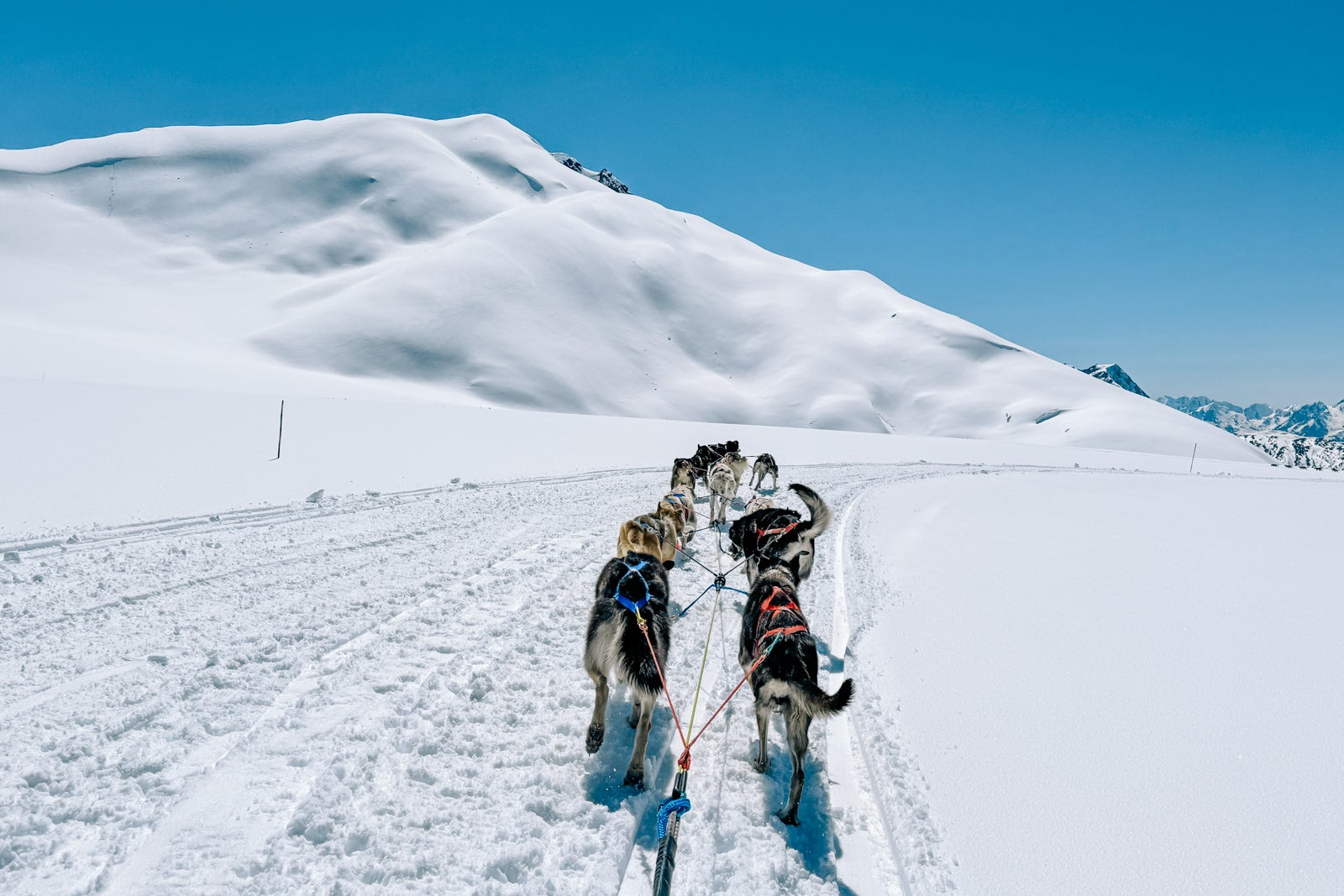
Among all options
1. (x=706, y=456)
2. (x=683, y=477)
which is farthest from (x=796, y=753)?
(x=706, y=456)

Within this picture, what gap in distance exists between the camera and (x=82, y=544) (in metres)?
7.28

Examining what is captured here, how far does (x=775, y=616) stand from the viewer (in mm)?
4348

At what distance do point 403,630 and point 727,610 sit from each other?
342 centimetres

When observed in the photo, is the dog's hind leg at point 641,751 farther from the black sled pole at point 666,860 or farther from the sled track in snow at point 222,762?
the sled track in snow at point 222,762

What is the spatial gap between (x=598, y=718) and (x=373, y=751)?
4.74ft

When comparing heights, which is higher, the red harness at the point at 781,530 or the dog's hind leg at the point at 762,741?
the red harness at the point at 781,530

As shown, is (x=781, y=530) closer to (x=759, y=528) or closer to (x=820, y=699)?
(x=759, y=528)

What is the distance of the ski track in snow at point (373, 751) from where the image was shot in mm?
3195

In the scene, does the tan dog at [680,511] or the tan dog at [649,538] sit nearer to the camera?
the tan dog at [649,538]

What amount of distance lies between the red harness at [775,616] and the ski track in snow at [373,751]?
2.71 feet

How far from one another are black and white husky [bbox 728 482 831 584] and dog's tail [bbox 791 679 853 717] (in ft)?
9.25

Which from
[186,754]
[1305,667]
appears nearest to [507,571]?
[186,754]

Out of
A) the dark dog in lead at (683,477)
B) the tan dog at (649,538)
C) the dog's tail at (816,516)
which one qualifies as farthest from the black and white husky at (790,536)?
the dark dog in lead at (683,477)

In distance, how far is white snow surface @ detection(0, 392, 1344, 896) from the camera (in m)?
3.31
